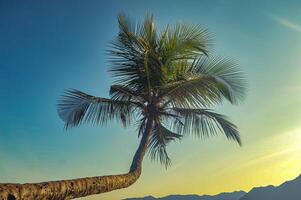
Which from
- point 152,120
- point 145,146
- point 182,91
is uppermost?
point 182,91

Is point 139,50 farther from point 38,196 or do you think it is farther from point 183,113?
point 38,196

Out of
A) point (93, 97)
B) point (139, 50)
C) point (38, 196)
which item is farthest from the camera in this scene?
point (93, 97)

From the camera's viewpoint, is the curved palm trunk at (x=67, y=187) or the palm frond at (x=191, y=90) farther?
the palm frond at (x=191, y=90)

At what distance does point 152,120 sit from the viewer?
9398 mm

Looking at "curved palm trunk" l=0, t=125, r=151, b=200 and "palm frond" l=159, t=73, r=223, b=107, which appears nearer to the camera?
"curved palm trunk" l=0, t=125, r=151, b=200

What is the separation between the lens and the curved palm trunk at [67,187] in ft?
12.6

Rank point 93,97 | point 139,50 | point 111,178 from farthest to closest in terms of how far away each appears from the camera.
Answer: point 93,97, point 139,50, point 111,178

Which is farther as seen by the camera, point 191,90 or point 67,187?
point 191,90

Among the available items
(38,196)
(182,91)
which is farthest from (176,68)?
Answer: (38,196)

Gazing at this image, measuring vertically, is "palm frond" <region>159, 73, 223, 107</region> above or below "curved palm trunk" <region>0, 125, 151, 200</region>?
above

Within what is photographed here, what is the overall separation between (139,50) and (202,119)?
252 centimetres

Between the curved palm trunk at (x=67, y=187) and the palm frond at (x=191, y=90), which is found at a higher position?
the palm frond at (x=191, y=90)

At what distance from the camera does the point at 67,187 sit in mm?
5055

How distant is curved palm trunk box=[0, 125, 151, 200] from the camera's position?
3.85 m
